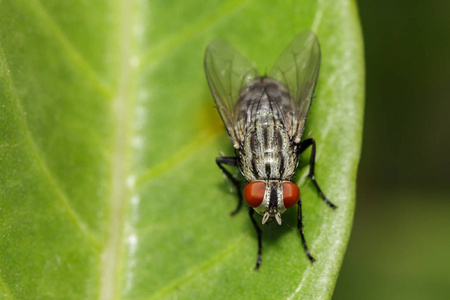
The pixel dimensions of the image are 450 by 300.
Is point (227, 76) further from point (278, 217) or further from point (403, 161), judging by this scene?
Result: point (403, 161)

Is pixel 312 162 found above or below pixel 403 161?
above

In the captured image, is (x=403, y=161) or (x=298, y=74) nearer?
(x=298, y=74)

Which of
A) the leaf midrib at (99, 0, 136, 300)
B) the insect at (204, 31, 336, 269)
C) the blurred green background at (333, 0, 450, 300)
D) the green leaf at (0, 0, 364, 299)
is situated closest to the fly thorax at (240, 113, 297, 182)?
the insect at (204, 31, 336, 269)

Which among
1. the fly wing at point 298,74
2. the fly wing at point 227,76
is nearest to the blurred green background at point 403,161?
the fly wing at point 298,74

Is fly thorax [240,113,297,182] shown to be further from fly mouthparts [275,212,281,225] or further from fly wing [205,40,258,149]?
fly mouthparts [275,212,281,225]

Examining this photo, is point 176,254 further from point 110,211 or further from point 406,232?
point 406,232

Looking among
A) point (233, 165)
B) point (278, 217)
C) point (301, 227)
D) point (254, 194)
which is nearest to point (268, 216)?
point (278, 217)

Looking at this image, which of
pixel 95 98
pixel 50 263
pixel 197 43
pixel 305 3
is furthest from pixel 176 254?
pixel 305 3
